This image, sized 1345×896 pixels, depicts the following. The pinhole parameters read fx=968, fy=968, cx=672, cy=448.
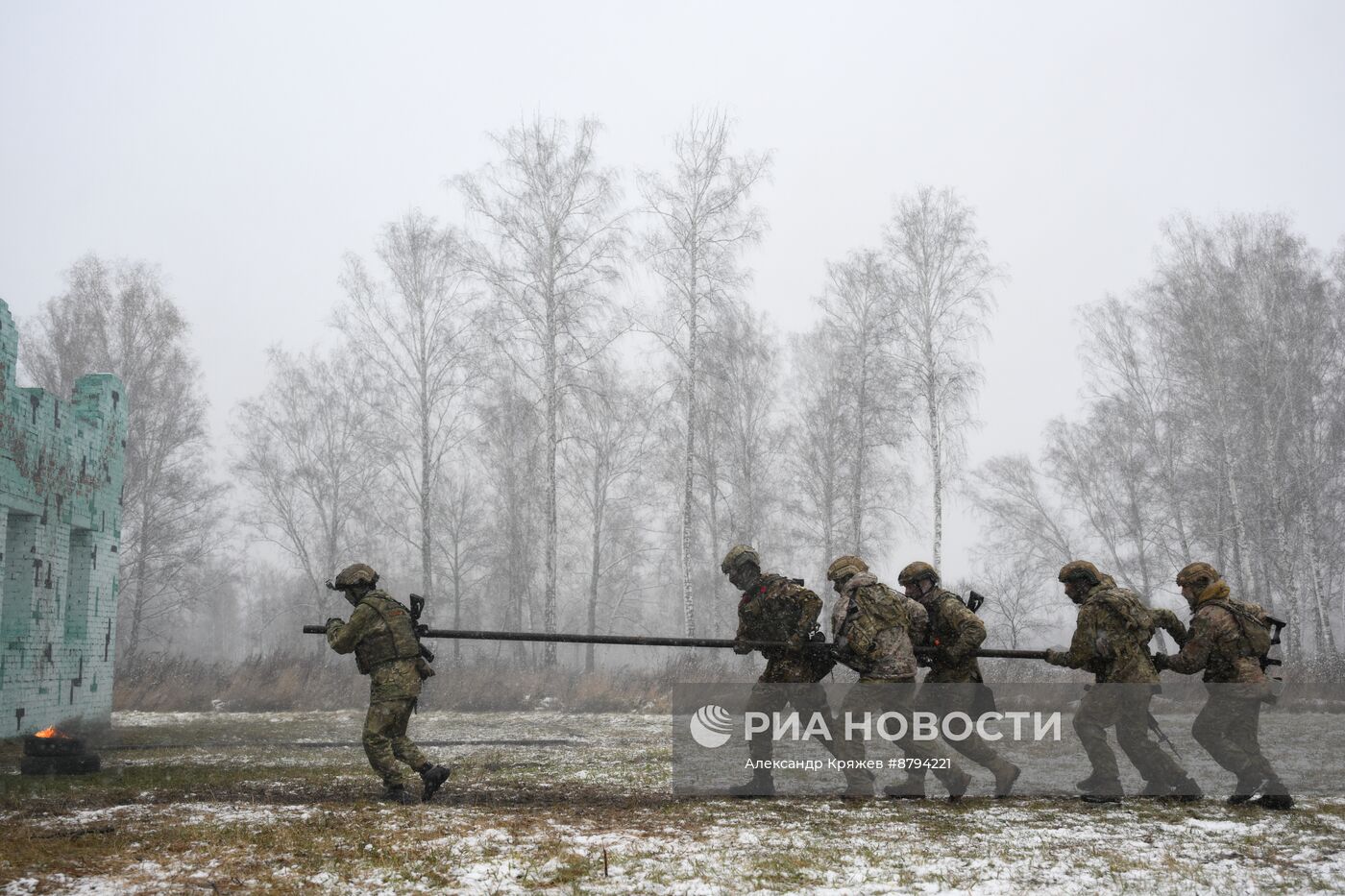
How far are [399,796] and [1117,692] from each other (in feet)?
17.9

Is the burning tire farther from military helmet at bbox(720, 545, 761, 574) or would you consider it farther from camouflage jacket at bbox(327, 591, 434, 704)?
military helmet at bbox(720, 545, 761, 574)

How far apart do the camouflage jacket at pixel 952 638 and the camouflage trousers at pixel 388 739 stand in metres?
4.14

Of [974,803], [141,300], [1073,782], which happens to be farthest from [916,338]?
[141,300]

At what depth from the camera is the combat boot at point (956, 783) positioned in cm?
721

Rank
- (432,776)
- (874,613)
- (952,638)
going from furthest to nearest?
(952,638) < (874,613) < (432,776)

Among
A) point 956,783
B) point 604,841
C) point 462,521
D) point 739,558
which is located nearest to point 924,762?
point 956,783

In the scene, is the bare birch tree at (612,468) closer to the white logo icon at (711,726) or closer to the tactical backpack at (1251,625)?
the white logo icon at (711,726)

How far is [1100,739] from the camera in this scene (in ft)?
23.6

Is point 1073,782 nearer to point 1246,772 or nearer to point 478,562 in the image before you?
point 1246,772

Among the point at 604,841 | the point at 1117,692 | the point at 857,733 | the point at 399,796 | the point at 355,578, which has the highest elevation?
the point at 355,578

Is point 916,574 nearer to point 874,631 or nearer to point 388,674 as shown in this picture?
point 874,631

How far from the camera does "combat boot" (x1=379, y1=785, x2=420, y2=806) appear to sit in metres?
7.34

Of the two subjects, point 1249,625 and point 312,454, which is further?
point 312,454

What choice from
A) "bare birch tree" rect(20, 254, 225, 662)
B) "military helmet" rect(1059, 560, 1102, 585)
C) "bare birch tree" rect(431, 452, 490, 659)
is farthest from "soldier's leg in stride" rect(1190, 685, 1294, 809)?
"bare birch tree" rect(431, 452, 490, 659)
